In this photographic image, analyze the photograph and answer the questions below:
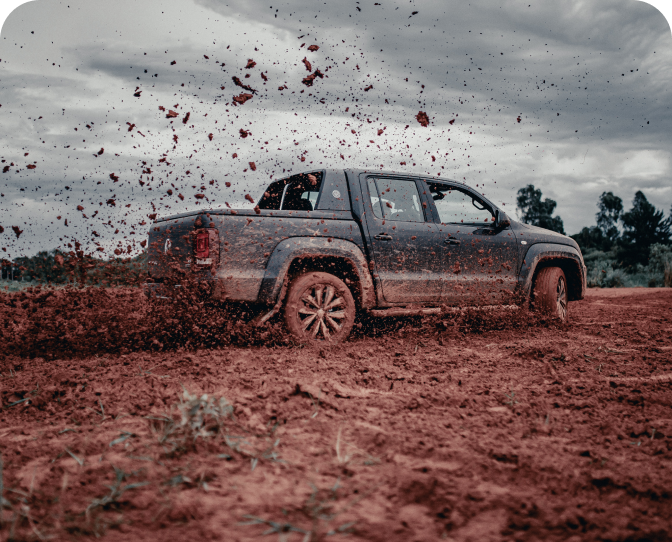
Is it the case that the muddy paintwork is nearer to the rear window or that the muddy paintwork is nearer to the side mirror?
the side mirror

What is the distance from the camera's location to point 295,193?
6.12 meters

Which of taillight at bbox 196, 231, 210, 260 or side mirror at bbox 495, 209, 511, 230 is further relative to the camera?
side mirror at bbox 495, 209, 511, 230

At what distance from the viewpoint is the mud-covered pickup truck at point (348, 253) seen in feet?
15.6

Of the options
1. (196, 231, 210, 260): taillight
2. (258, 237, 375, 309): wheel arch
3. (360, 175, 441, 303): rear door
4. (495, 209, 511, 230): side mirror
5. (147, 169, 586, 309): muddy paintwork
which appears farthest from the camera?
(495, 209, 511, 230): side mirror

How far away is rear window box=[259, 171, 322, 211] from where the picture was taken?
5.66 metres

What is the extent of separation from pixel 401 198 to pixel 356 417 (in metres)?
3.66

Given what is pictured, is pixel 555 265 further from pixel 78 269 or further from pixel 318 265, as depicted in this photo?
pixel 78 269

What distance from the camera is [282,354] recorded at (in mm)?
4602

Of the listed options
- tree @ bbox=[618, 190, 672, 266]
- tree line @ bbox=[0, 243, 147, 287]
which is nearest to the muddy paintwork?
tree line @ bbox=[0, 243, 147, 287]

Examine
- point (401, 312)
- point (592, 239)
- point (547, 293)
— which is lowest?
point (401, 312)

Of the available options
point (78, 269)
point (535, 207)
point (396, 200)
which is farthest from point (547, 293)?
point (535, 207)

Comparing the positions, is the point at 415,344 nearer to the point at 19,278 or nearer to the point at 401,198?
the point at 401,198

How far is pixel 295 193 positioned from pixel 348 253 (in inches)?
51.8

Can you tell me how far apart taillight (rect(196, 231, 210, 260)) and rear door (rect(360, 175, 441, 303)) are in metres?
1.87
